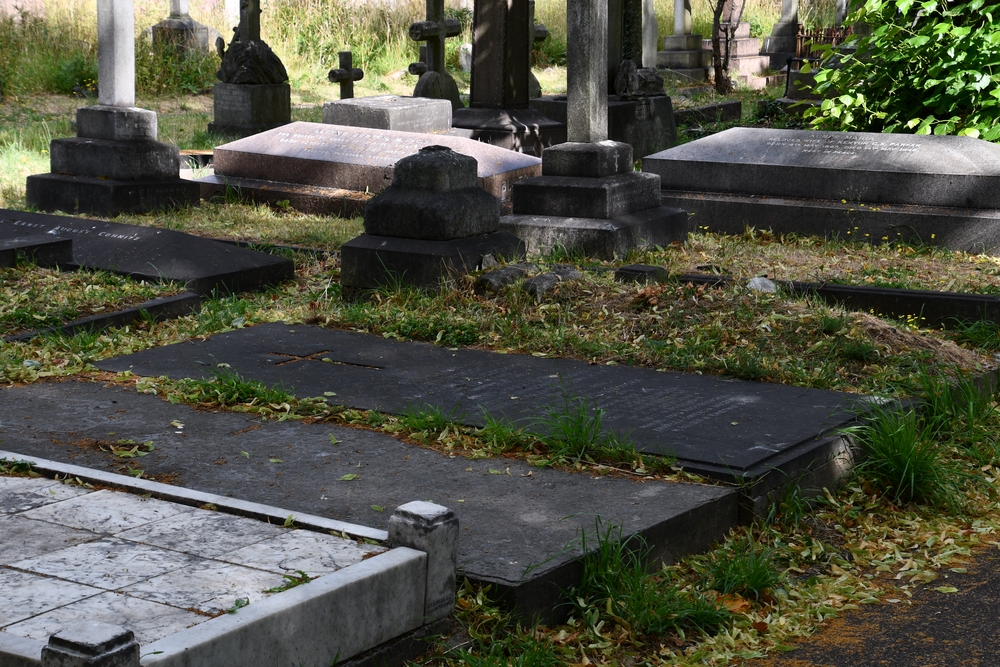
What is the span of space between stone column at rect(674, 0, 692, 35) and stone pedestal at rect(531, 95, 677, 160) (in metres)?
10.7

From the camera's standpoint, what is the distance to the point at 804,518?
4168 millimetres

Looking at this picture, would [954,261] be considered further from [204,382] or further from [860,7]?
[204,382]

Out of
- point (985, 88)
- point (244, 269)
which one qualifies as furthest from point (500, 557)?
point (985, 88)

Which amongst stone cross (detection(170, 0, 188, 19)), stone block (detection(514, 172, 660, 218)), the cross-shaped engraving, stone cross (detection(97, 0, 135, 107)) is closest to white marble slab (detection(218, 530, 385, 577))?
the cross-shaped engraving

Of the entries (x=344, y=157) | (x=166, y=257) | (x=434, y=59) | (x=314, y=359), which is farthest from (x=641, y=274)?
(x=434, y=59)

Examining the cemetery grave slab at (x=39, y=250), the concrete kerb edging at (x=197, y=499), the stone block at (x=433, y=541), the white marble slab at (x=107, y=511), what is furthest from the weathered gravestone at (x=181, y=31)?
the stone block at (x=433, y=541)

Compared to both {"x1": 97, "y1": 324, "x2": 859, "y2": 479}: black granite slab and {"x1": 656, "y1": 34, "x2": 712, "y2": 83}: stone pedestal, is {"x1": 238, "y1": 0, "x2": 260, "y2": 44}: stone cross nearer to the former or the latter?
{"x1": 97, "y1": 324, "x2": 859, "y2": 479}: black granite slab

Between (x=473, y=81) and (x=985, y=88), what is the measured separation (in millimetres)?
4845

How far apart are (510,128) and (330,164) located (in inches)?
98.1

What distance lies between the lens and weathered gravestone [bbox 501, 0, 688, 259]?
7988 millimetres

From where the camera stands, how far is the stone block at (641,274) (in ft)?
22.9

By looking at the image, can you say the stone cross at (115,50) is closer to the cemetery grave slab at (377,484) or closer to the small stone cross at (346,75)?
the small stone cross at (346,75)

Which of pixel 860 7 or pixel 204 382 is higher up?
pixel 860 7

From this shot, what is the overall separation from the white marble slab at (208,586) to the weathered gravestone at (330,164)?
685 cm
